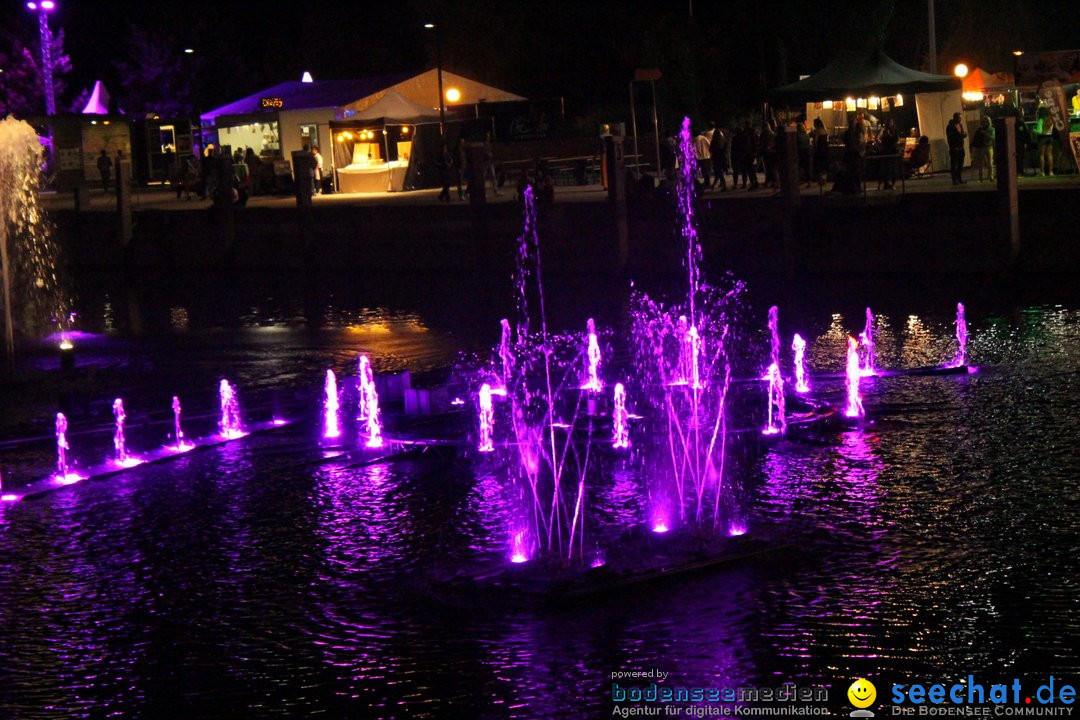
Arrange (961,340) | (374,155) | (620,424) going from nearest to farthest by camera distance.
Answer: (620,424) < (961,340) < (374,155)

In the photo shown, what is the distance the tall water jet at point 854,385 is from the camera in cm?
1503

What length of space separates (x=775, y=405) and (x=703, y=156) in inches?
897

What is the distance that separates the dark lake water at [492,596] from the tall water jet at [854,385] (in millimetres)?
187

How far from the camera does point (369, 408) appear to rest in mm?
16547

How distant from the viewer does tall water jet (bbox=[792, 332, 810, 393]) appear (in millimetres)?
16652

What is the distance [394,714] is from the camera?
802 centimetres

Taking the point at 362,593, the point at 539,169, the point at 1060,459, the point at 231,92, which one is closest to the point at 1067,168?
the point at 539,169

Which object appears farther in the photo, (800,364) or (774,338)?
(774,338)

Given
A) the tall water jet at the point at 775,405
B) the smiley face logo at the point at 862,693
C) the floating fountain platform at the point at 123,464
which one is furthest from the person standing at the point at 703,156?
the smiley face logo at the point at 862,693

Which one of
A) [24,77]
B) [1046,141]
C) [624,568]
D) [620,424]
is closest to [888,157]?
[1046,141]

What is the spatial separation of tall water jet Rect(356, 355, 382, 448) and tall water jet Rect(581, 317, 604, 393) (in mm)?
2483

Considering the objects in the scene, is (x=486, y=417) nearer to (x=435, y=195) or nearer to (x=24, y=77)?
(x=435, y=195)

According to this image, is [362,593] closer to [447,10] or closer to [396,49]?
[447,10]

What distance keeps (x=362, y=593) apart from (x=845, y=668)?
11.3 feet
